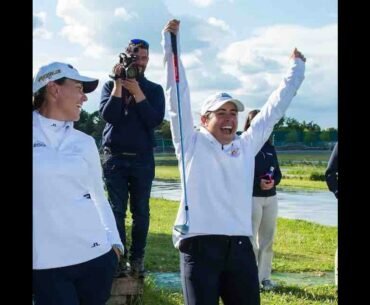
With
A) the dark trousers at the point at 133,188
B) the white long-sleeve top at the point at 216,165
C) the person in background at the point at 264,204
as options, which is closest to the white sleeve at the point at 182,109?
the white long-sleeve top at the point at 216,165

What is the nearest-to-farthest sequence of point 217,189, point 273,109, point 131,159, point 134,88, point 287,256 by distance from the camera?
1. point 217,189
2. point 273,109
3. point 134,88
4. point 131,159
5. point 287,256

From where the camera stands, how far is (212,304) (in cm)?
346

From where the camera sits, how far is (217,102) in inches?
148

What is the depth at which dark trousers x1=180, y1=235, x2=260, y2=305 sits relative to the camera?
3.46 metres

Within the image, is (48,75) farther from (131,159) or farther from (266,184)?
(266,184)

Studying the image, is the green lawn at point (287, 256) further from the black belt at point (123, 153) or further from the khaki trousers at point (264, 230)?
the black belt at point (123, 153)

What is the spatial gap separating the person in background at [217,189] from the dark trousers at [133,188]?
3.97 feet

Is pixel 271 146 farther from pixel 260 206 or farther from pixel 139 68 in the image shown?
pixel 139 68

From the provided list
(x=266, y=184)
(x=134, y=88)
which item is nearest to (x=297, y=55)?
(x=134, y=88)

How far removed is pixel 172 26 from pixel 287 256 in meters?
6.33

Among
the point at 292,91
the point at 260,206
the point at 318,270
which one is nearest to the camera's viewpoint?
the point at 292,91
